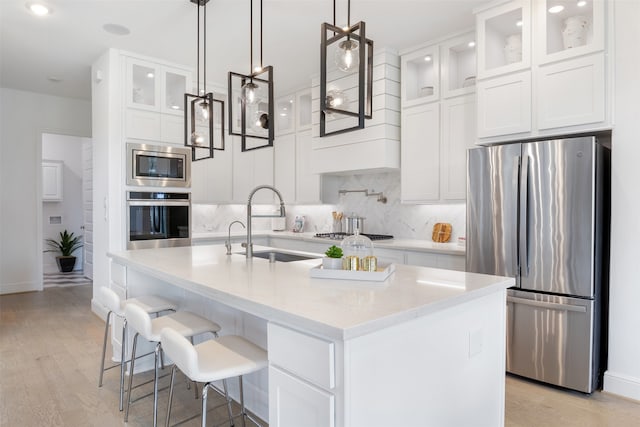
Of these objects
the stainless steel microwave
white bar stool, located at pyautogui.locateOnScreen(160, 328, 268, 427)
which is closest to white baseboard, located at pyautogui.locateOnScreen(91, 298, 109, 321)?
the stainless steel microwave

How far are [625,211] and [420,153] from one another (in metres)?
1.81

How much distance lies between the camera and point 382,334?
1.34m

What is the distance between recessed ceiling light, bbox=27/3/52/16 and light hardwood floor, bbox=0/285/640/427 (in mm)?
2823

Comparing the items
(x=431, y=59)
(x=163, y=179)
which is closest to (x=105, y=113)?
(x=163, y=179)

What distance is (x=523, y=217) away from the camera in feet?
9.35

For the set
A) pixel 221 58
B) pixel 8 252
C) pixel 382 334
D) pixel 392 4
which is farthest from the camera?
pixel 8 252

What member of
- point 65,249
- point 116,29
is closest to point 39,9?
point 116,29

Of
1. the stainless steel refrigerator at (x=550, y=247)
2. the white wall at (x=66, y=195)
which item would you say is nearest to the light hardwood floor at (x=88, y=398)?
the stainless steel refrigerator at (x=550, y=247)

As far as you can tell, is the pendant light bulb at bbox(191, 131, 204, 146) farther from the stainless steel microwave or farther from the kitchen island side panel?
the kitchen island side panel

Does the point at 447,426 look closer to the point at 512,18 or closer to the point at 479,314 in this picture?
the point at 479,314

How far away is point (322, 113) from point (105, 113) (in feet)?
10.7

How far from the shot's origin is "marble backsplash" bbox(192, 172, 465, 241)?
14.3ft

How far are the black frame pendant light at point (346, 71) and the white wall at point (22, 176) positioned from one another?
17.9 ft

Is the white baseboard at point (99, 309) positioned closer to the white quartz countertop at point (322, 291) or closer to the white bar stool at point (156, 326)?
the white bar stool at point (156, 326)
